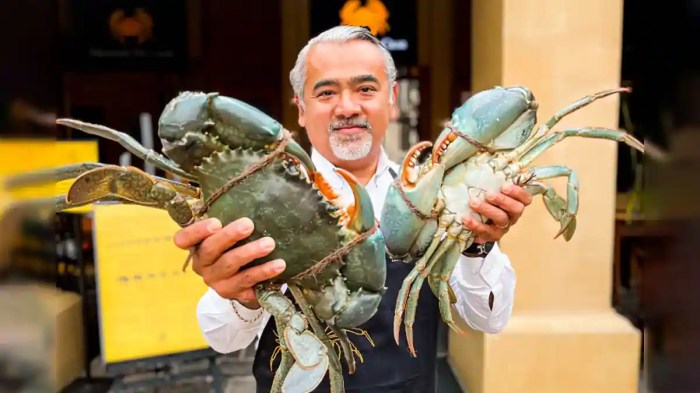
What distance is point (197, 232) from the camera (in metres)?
1.11

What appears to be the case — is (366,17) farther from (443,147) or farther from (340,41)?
(443,147)

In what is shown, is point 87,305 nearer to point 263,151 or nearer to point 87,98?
point 87,98

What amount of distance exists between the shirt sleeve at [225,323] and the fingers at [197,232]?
1.22 feet

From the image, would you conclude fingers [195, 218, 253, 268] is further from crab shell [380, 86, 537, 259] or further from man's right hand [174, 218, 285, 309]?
crab shell [380, 86, 537, 259]

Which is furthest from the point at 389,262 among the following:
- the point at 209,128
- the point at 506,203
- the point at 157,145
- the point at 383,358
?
the point at 157,145

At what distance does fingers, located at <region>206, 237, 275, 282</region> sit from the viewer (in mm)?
1104

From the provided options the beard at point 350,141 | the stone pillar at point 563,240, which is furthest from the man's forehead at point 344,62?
the stone pillar at point 563,240

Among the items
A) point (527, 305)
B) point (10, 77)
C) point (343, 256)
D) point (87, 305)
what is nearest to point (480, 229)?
point (343, 256)

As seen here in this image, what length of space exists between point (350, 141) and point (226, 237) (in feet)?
1.66

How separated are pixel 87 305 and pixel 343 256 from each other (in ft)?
11.3

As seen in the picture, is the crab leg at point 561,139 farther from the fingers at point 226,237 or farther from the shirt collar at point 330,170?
the fingers at point 226,237

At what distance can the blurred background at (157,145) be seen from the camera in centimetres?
69

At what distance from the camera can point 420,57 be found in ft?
18.7

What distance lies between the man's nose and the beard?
21 millimetres
